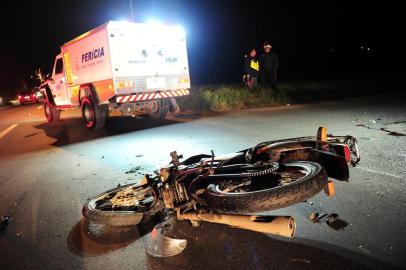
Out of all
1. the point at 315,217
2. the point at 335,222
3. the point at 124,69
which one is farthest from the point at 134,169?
the point at 124,69

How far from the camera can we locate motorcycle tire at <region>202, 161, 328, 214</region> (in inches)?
115

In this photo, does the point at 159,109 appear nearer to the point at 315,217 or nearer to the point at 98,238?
the point at 98,238

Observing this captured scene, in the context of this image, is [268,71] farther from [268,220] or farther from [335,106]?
[268,220]

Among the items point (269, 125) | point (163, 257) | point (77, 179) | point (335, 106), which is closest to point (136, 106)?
point (269, 125)

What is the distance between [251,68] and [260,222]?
1360 cm

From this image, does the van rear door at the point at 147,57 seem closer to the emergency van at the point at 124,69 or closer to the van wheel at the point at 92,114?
the emergency van at the point at 124,69

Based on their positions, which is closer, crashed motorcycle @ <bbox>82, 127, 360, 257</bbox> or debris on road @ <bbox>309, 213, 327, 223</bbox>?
crashed motorcycle @ <bbox>82, 127, 360, 257</bbox>

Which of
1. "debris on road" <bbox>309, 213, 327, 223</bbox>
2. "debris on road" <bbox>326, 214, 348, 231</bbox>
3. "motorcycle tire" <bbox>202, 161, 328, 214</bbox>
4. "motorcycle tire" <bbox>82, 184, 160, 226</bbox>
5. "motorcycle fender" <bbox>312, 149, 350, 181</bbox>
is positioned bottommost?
"debris on road" <bbox>326, 214, 348, 231</bbox>

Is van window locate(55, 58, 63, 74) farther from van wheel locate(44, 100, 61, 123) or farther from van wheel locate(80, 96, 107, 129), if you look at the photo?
van wheel locate(80, 96, 107, 129)

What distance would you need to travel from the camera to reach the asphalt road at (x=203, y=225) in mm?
3080

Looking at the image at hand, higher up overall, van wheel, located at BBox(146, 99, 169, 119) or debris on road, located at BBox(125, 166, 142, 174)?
van wheel, located at BBox(146, 99, 169, 119)

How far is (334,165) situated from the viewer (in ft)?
11.0

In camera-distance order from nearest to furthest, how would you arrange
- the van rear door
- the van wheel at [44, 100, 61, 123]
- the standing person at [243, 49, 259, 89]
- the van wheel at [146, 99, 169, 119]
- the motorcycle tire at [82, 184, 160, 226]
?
the motorcycle tire at [82, 184, 160, 226], the van rear door, the van wheel at [146, 99, 169, 119], the van wheel at [44, 100, 61, 123], the standing person at [243, 49, 259, 89]

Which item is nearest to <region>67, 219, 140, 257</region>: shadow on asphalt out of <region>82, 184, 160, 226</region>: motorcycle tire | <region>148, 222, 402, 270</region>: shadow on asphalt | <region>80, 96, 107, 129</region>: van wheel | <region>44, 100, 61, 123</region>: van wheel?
<region>82, 184, 160, 226</region>: motorcycle tire
